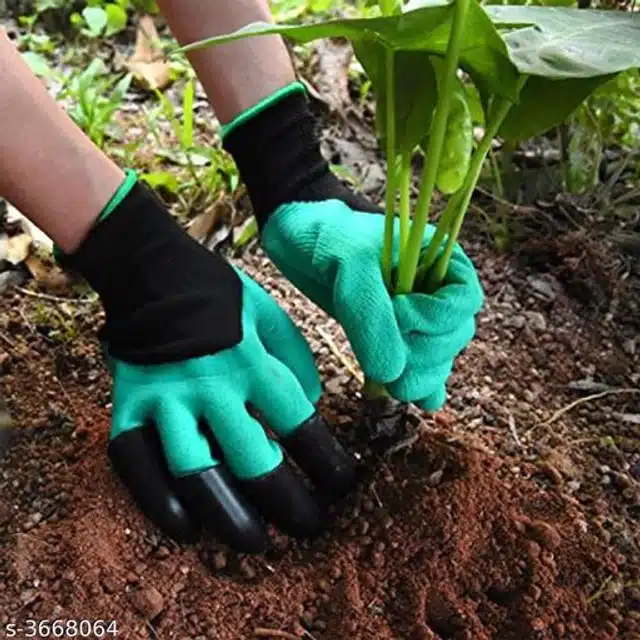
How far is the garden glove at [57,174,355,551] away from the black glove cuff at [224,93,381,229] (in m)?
0.12

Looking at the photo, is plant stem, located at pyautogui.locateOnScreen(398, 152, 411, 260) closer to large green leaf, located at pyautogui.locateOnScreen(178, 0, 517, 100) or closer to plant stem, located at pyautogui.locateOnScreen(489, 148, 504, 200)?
large green leaf, located at pyautogui.locateOnScreen(178, 0, 517, 100)

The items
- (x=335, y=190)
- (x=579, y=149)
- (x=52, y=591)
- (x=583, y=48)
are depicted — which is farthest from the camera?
(x=579, y=149)

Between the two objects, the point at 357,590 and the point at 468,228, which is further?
the point at 468,228

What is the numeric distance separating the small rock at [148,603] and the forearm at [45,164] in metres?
0.36

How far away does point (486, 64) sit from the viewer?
2.39 feet

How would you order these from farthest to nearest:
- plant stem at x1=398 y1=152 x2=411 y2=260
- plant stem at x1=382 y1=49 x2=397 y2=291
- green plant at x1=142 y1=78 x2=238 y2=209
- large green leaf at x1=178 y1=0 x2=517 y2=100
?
green plant at x1=142 y1=78 x2=238 y2=209 < plant stem at x1=398 y1=152 x2=411 y2=260 < plant stem at x1=382 y1=49 x2=397 y2=291 < large green leaf at x1=178 y1=0 x2=517 y2=100

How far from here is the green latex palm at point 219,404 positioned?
905 mm

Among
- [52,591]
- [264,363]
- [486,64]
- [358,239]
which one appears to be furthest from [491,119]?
[52,591]

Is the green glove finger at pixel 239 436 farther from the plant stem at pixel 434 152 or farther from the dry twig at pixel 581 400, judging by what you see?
the dry twig at pixel 581 400

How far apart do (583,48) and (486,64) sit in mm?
76

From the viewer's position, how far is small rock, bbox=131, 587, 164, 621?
84cm

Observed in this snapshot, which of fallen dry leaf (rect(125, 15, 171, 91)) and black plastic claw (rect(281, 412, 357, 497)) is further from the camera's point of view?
fallen dry leaf (rect(125, 15, 171, 91))

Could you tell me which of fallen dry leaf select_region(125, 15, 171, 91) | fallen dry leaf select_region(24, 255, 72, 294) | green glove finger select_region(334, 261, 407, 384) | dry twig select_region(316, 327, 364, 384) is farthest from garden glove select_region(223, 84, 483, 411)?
fallen dry leaf select_region(125, 15, 171, 91)

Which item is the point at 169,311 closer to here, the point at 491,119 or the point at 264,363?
the point at 264,363
